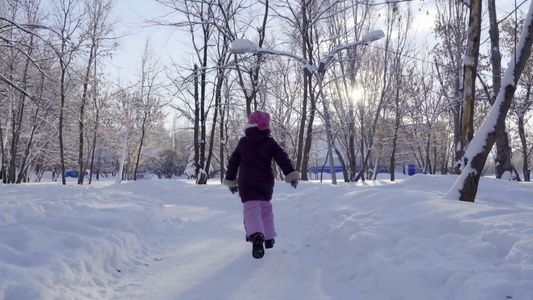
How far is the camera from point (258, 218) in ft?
15.0

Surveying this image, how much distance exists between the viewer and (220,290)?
332 cm

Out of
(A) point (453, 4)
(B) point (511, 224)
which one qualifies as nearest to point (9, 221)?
(B) point (511, 224)

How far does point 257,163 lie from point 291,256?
1.36m

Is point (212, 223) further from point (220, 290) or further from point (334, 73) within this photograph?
point (334, 73)

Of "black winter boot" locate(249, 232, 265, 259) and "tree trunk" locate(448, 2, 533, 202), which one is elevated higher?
"tree trunk" locate(448, 2, 533, 202)

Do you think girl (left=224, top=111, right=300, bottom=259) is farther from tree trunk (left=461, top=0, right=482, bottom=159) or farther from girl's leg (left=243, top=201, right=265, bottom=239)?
tree trunk (left=461, top=0, right=482, bottom=159)

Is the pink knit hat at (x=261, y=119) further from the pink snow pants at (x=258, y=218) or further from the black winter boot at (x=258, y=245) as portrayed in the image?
the black winter boot at (x=258, y=245)

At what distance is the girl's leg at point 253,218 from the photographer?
452 centimetres

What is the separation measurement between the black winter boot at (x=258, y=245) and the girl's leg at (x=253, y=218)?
0.27 feet

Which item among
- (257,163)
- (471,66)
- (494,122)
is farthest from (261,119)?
(471,66)

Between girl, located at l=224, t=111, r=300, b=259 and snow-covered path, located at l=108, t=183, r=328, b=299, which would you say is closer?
snow-covered path, located at l=108, t=183, r=328, b=299

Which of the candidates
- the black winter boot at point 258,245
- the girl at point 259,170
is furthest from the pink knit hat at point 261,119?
the black winter boot at point 258,245

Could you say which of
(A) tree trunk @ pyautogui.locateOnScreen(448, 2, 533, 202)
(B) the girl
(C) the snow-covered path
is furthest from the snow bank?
(A) tree trunk @ pyautogui.locateOnScreen(448, 2, 533, 202)

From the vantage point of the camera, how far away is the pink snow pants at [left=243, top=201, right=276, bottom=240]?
4531 millimetres
